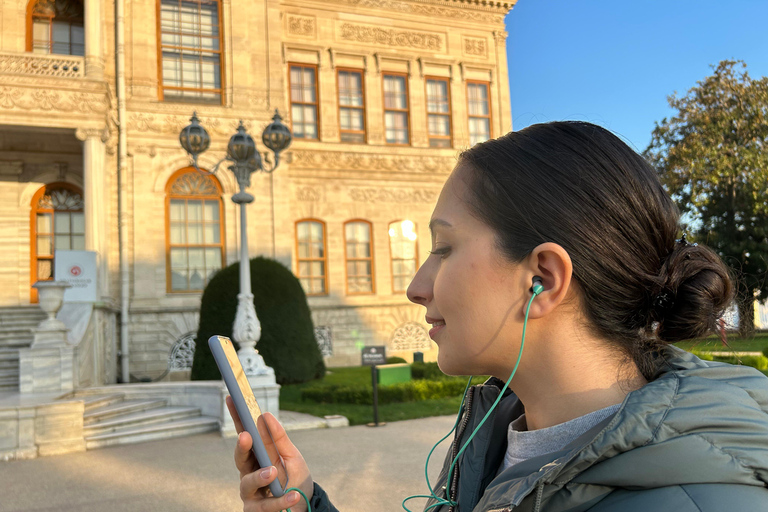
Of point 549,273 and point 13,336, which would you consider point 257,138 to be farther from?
point 549,273

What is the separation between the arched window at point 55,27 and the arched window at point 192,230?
461 cm

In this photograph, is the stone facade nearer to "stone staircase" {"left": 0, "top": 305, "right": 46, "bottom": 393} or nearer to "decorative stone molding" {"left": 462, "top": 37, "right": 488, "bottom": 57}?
"decorative stone molding" {"left": 462, "top": 37, "right": 488, "bottom": 57}

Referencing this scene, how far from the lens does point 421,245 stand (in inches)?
755

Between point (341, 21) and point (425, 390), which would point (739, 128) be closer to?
point (341, 21)

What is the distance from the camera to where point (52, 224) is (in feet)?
52.3

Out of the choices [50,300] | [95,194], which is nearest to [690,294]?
[50,300]

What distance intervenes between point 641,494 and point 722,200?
966 inches

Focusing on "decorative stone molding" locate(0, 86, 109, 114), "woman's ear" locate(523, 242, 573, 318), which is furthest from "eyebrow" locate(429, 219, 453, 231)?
"decorative stone molding" locate(0, 86, 109, 114)

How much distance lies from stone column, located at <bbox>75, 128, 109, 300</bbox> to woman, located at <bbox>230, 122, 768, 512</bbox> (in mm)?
13674

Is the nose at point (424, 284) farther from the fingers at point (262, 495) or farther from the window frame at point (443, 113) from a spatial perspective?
the window frame at point (443, 113)

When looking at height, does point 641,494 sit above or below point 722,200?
below

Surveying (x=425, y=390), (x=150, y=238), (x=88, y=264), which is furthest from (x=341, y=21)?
(x=425, y=390)

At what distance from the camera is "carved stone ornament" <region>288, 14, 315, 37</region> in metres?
18.5

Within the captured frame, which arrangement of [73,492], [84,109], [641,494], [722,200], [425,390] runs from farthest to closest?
1. [722,200]
2. [84,109]
3. [425,390]
4. [73,492]
5. [641,494]
